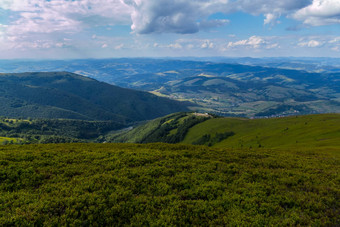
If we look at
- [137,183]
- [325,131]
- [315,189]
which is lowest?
[325,131]

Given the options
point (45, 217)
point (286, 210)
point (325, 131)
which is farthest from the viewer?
point (325, 131)

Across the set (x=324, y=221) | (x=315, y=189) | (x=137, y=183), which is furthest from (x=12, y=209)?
(x=315, y=189)

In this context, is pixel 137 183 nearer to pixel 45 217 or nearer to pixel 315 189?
pixel 45 217

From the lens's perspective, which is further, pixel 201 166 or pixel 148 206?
pixel 201 166

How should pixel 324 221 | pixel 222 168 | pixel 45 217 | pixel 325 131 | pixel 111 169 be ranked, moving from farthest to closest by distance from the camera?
1. pixel 325 131
2. pixel 222 168
3. pixel 111 169
4. pixel 324 221
5. pixel 45 217

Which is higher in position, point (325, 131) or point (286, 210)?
point (286, 210)

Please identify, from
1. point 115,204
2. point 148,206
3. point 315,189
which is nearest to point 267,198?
point 315,189
